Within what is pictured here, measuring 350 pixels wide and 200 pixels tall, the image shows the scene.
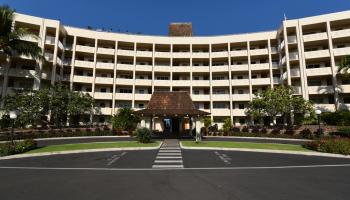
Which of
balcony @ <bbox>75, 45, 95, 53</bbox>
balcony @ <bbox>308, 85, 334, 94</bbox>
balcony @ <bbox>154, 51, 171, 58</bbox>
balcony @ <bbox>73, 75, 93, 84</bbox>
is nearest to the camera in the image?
balcony @ <bbox>308, 85, 334, 94</bbox>

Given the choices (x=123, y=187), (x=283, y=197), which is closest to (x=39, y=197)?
(x=123, y=187)

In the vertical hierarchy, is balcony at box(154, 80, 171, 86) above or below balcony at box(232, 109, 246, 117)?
above

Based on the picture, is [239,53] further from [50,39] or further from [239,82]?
[50,39]

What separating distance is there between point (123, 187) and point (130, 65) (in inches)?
1684

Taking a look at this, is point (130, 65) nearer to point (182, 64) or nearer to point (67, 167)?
point (182, 64)

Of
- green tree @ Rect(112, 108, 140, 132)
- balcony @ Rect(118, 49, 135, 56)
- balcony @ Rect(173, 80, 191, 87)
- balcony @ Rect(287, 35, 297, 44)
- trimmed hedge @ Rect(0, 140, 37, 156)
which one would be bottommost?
trimmed hedge @ Rect(0, 140, 37, 156)

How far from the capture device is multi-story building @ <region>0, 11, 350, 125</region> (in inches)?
1617

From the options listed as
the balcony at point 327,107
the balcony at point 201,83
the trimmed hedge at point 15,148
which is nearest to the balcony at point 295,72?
the balcony at point 327,107

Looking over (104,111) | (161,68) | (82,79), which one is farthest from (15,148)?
(161,68)

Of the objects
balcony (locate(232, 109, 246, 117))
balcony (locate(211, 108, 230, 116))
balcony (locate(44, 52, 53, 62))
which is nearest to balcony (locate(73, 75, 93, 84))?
balcony (locate(44, 52, 53, 62))

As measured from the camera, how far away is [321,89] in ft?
133

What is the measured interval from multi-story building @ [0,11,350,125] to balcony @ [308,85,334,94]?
157mm

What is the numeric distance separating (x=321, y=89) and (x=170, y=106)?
2917cm

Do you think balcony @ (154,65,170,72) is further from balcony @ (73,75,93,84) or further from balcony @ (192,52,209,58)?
balcony @ (73,75,93,84)
